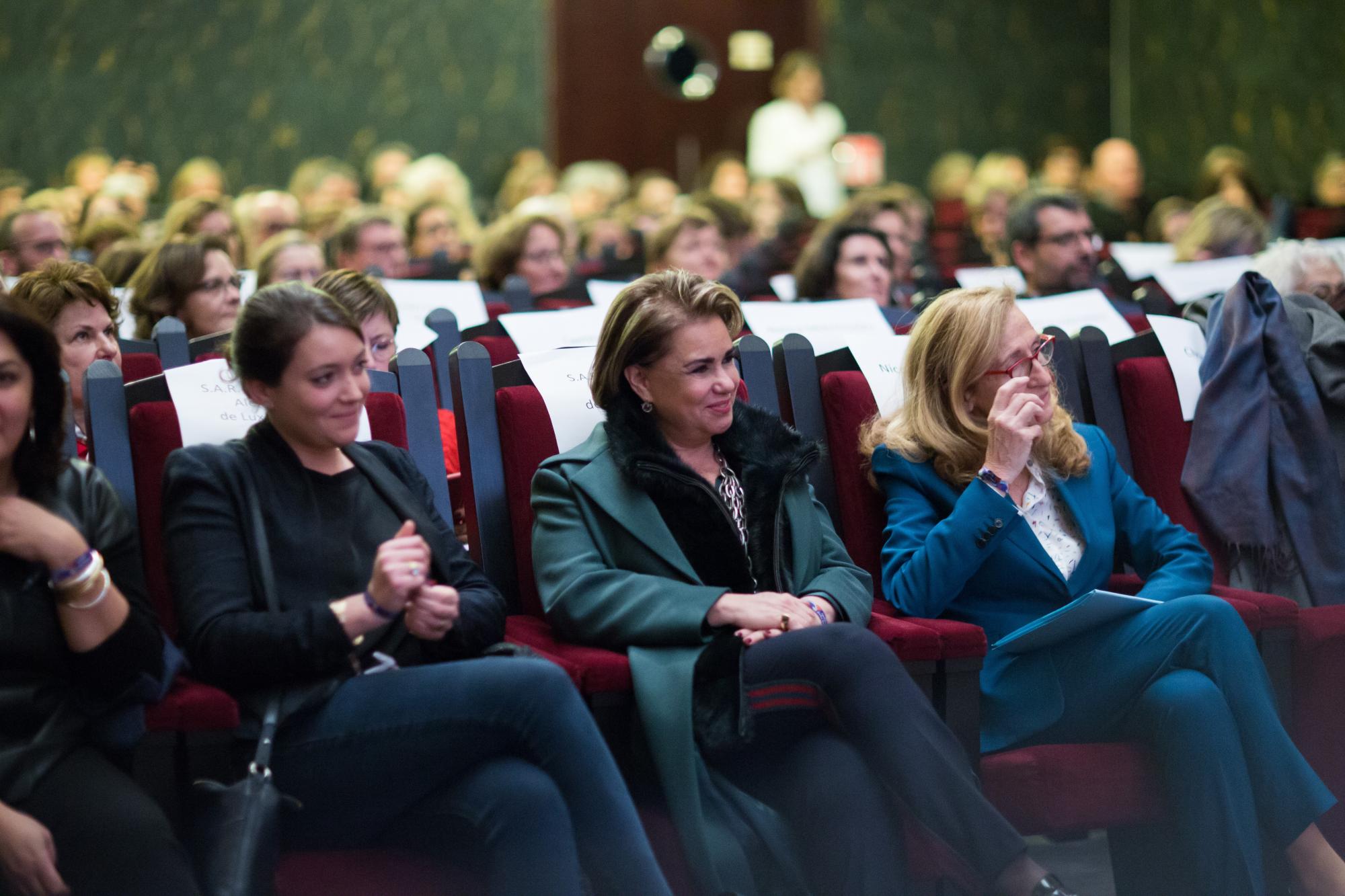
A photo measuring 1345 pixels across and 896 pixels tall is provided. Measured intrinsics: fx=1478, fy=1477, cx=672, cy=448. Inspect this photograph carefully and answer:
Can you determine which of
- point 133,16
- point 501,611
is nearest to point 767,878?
point 501,611

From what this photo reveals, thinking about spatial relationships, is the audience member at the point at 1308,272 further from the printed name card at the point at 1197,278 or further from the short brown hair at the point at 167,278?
the short brown hair at the point at 167,278

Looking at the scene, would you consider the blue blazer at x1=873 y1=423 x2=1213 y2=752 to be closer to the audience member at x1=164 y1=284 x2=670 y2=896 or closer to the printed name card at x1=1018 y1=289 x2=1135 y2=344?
the audience member at x1=164 y1=284 x2=670 y2=896

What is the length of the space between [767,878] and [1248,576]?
1.23 meters

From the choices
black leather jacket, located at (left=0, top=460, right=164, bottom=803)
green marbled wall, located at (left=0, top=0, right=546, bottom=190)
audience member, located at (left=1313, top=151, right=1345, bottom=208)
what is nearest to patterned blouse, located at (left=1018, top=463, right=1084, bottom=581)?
black leather jacket, located at (left=0, top=460, right=164, bottom=803)

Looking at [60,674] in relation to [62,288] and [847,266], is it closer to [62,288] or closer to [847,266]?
[62,288]

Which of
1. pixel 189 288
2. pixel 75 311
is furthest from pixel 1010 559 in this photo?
pixel 189 288

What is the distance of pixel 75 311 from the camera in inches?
102

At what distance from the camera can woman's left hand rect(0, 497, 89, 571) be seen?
5.62 feet

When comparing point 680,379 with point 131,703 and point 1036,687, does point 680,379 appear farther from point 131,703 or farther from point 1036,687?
point 131,703

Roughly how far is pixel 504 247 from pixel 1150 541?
3166 mm

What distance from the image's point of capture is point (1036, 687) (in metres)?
2.24

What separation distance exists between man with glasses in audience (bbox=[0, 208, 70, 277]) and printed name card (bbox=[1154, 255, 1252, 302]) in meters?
3.41

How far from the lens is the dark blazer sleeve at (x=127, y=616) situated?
175 centimetres

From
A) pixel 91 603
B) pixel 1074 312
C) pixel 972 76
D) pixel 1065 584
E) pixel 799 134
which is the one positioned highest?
pixel 972 76
